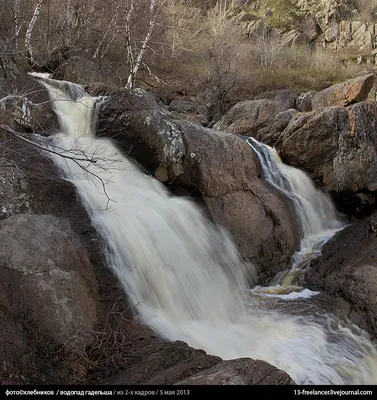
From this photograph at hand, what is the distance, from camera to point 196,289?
19.0 feet

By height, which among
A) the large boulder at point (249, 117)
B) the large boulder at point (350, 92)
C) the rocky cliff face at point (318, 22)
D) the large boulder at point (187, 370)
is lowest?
the large boulder at point (187, 370)

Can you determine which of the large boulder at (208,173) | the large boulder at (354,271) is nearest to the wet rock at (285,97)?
the large boulder at (208,173)

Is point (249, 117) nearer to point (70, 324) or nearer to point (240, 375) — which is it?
point (70, 324)

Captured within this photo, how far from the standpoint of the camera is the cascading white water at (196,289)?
4711mm

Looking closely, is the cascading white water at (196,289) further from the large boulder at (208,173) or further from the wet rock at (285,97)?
the wet rock at (285,97)

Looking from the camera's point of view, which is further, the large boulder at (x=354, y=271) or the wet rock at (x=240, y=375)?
the large boulder at (x=354, y=271)

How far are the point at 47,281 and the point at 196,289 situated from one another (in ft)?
8.71

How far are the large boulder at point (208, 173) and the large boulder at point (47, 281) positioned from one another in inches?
153

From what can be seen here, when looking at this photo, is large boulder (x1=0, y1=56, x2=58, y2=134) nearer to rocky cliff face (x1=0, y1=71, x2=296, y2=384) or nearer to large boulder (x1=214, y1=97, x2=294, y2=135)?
rocky cliff face (x1=0, y1=71, x2=296, y2=384)

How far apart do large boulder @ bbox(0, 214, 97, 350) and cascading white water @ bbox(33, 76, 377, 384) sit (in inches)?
33.6

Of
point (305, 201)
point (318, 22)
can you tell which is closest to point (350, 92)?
point (305, 201)

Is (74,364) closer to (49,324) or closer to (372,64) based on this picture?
(49,324)

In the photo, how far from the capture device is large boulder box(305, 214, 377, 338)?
605 cm

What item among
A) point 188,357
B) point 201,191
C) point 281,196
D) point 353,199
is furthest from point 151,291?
point 353,199
